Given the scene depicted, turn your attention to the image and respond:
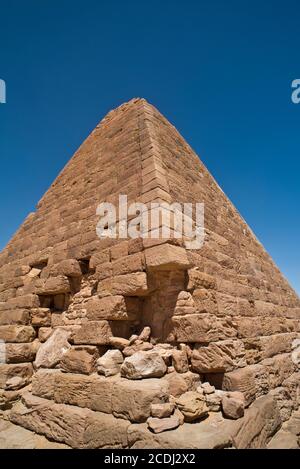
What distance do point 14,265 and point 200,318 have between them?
4971 mm

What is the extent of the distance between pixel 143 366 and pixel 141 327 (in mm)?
694

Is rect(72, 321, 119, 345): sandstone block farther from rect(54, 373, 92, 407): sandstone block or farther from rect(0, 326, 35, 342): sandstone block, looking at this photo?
rect(0, 326, 35, 342): sandstone block

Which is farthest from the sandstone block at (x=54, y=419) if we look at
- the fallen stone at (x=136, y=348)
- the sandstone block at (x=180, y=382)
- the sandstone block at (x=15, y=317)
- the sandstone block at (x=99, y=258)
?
the sandstone block at (x=99, y=258)

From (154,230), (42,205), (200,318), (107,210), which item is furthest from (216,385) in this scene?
(42,205)

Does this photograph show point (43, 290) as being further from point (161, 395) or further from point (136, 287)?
point (161, 395)

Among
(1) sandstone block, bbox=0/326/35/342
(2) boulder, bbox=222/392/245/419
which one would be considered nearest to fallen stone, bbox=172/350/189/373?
(2) boulder, bbox=222/392/245/419

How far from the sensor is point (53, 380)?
3.83m

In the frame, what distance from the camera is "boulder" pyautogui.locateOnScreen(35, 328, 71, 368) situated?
168 inches

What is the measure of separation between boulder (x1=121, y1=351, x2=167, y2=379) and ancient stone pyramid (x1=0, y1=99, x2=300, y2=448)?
2 centimetres

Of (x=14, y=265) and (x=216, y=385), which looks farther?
(x=14, y=265)

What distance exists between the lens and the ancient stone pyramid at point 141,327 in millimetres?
2936

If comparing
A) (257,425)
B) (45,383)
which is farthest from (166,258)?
(45,383)

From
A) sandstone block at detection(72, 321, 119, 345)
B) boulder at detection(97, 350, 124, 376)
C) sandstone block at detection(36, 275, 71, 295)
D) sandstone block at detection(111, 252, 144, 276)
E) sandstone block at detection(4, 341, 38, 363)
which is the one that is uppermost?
sandstone block at detection(111, 252, 144, 276)
